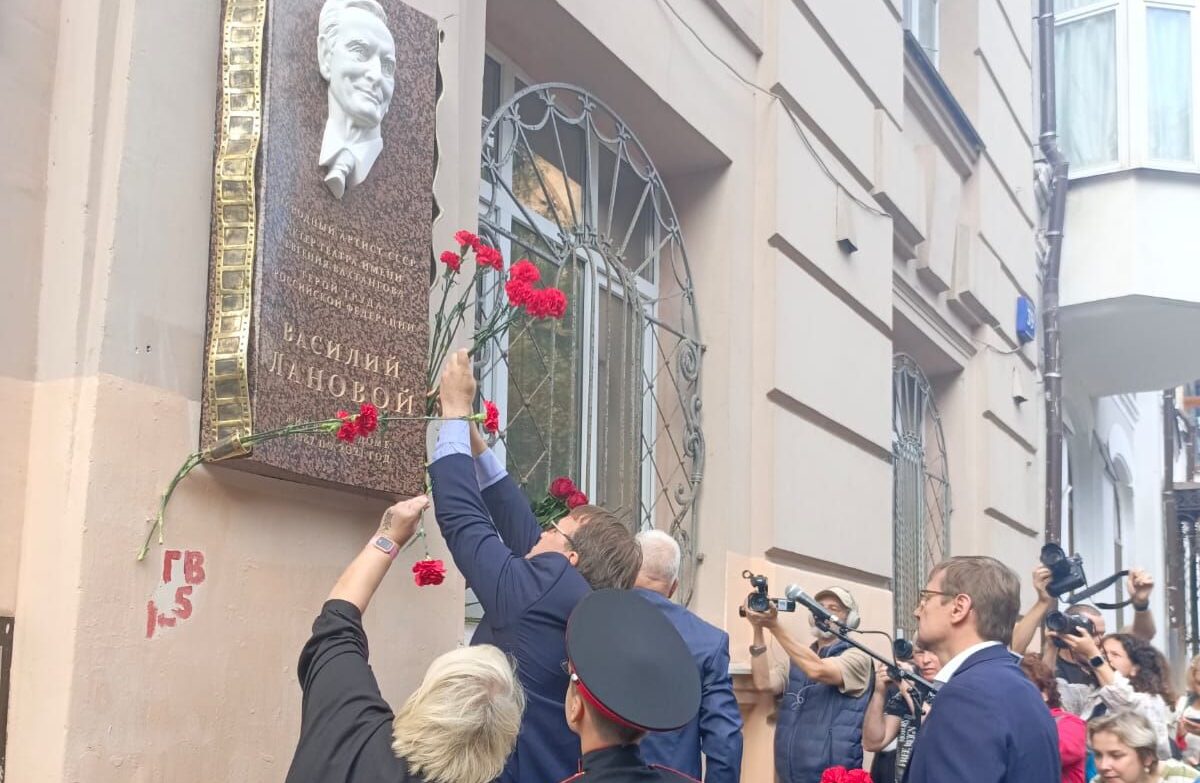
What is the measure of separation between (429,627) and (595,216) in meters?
2.14

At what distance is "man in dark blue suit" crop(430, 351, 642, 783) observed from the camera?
326 centimetres

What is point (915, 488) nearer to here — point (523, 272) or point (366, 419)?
point (523, 272)

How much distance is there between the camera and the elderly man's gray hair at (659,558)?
13.8ft

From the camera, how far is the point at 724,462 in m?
5.98

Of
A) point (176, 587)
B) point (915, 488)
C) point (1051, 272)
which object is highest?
point (1051, 272)

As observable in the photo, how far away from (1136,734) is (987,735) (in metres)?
1.47

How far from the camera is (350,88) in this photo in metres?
3.55

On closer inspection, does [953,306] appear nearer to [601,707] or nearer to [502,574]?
[502,574]

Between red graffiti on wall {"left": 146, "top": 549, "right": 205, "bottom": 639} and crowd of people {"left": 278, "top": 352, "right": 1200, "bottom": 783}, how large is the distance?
0.32 meters

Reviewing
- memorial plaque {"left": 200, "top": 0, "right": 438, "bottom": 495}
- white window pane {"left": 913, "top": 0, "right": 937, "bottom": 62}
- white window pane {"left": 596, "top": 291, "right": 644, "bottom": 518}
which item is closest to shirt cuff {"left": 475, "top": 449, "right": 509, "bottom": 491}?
memorial plaque {"left": 200, "top": 0, "right": 438, "bottom": 495}

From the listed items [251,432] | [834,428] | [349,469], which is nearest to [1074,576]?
[834,428]

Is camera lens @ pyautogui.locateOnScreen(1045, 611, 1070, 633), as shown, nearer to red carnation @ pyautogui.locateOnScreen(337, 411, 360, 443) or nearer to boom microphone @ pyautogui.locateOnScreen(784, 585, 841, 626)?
boom microphone @ pyautogui.locateOnScreen(784, 585, 841, 626)

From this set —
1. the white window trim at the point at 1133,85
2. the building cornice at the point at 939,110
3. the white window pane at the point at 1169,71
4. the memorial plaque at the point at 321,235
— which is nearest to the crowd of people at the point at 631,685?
the memorial plaque at the point at 321,235

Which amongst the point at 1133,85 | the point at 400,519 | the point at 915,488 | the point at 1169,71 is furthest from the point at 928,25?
the point at 400,519
